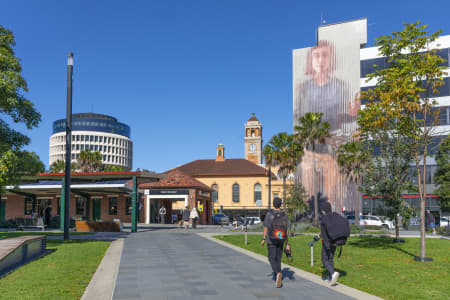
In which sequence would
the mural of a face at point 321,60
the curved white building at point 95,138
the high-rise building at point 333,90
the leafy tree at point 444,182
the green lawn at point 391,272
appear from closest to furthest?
the green lawn at point 391,272, the leafy tree at point 444,182, the high-rise building at point 333,90, the mural of a face at point 321,60, the curved white building at point 95,138

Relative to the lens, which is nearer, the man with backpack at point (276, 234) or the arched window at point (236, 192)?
the man with backpack at point (276, 234)

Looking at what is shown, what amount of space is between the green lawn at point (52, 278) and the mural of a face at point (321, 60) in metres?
51.2

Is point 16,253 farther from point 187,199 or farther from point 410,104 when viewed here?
point 187,199

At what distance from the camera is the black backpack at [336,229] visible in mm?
8391

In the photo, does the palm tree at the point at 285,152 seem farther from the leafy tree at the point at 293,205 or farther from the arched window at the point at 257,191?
the arched window at the point at 257,191

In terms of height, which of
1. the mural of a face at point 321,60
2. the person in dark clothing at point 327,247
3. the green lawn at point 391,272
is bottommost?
the green lawn at point 391,272

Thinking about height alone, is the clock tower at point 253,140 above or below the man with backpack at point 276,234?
above

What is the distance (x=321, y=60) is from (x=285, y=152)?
20933 millimetres

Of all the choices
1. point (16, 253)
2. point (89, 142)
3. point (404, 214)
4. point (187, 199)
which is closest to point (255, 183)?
point (187, 199)

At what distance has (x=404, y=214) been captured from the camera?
57.7 feet

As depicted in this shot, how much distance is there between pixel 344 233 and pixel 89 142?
479ft

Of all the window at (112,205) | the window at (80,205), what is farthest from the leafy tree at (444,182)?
the window at (80,205)

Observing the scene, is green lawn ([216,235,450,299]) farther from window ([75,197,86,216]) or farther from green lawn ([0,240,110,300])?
window ([75,197,86,216])

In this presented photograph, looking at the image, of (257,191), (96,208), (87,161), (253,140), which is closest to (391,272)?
(96,208)
